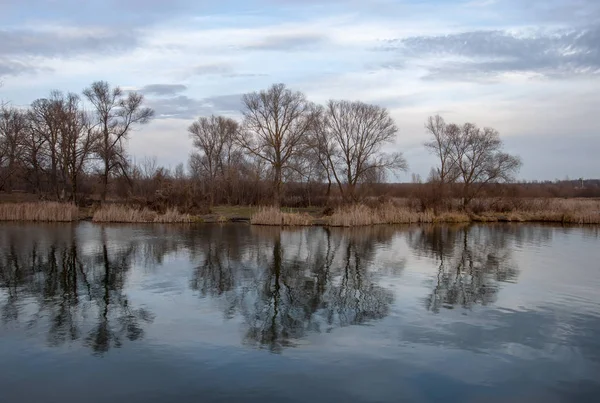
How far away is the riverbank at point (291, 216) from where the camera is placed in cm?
3072

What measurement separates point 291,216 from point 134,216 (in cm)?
967

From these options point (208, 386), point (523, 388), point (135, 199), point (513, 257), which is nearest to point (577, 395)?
point (523, 388)

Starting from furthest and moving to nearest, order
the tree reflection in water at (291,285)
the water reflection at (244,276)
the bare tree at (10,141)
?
the bare tree at (10,141)
the tree reflection in water at (291,285)
the water reflection at (244,276)

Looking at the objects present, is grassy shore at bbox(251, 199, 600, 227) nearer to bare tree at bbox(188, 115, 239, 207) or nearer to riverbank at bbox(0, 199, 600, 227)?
riverbank at bbox(0, 199, 600, 227)

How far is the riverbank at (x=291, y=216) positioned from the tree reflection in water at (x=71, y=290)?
10.3m

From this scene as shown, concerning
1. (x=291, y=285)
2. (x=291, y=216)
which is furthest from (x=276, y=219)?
(x=291, y=285)

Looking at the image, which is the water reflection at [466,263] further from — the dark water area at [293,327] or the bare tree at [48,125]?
the bare tree at [48,125]

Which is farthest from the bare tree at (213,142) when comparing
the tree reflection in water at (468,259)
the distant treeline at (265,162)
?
the tree reflection in water at (468,259)

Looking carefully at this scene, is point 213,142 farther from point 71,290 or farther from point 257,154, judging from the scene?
point 71,290

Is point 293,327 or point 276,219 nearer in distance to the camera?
point 293,327

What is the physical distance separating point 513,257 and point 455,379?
1303 centimetres

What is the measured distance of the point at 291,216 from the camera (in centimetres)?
3061

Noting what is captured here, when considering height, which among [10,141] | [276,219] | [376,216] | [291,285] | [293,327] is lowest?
[293,327]

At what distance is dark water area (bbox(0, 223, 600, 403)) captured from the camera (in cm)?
668
